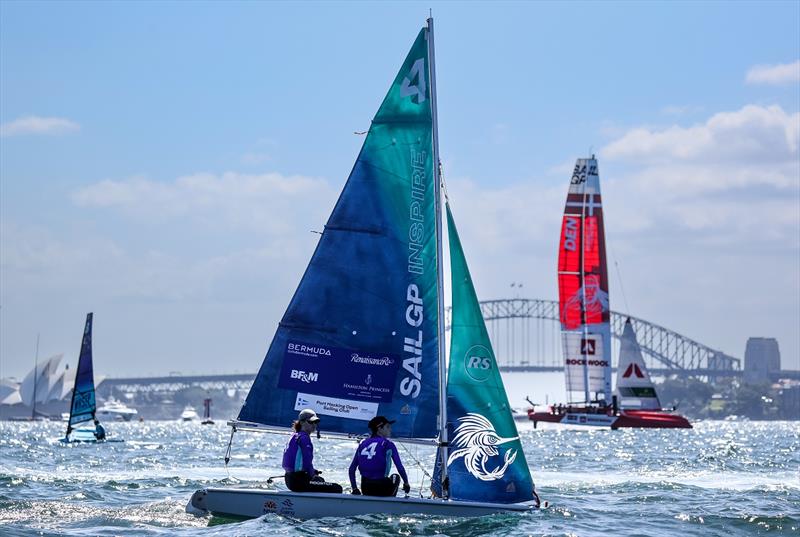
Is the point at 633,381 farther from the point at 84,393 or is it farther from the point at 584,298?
the point at 84,393

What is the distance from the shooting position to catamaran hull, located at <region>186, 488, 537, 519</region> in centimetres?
1350

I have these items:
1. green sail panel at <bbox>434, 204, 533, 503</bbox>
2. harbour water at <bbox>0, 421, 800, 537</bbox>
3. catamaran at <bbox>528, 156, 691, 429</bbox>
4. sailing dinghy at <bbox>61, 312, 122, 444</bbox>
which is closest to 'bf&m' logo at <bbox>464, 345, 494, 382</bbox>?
green sail panel at <bbox>434, 204, 533, 503</bbox>

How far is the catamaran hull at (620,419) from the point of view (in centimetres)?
6141

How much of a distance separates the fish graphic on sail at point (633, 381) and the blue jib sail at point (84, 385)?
30642 mm

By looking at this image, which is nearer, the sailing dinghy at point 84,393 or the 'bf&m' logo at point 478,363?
the 'bf&m' logo at point 478,363

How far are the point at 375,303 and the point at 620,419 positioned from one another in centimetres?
4901

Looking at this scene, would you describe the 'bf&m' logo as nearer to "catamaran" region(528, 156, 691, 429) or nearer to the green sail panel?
the green sail panel

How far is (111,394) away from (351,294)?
617 feet

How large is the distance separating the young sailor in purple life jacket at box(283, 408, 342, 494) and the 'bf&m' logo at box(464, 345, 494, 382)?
78.0 inches

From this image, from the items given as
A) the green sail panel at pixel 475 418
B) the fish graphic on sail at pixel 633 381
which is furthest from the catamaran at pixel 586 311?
the green sail panel at pixel 475 418

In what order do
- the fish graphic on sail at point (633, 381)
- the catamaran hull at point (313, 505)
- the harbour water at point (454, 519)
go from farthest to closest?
1. the fish graphic on sail at point (633, 381)
2. the harbour water at point (454, 519)
3. the catamaran hull at point (313, 505)

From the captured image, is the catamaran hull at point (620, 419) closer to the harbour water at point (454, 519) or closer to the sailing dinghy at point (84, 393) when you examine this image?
the sailing dinghy at point (84, 393)

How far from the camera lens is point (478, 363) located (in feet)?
48.9

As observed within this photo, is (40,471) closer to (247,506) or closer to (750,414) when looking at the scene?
(247,506)
